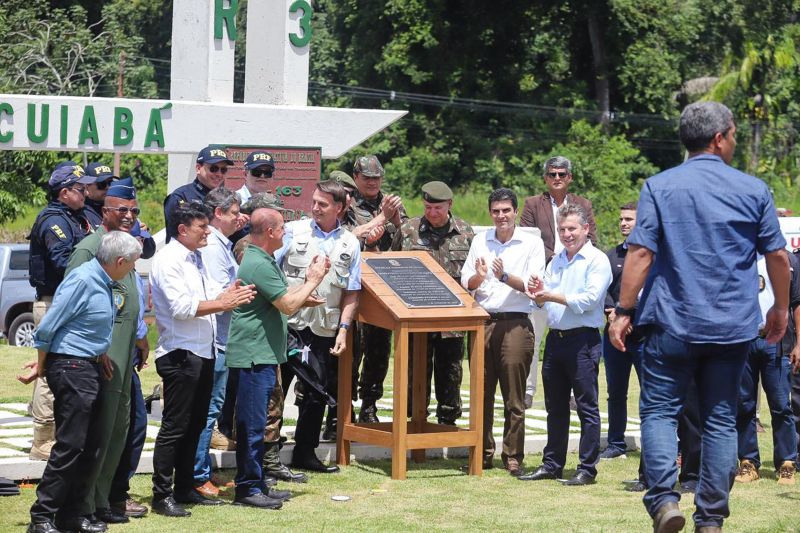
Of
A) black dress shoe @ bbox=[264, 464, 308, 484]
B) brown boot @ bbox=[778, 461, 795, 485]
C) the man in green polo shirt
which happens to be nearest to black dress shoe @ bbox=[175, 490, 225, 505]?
the man in green polo shirt

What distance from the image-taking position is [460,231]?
9883 millimetres

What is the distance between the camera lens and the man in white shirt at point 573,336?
873 cm

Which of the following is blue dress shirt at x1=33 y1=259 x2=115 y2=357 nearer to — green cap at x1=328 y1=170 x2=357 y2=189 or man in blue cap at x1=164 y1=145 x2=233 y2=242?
man in blue cap at x1=164 y1=145 x2=233 y2=242

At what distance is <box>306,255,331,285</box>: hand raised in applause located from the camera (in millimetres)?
7811

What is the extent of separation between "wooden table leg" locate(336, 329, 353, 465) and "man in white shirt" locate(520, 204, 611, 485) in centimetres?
131

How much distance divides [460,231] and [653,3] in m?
27.8

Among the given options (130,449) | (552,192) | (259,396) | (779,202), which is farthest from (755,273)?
(779,202)

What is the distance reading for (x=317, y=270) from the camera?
25.7 ft

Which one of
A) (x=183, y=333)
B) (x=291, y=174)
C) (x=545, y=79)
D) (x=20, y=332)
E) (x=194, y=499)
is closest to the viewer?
(x=183, y=333)

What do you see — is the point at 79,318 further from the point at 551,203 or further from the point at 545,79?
the point at 545,79

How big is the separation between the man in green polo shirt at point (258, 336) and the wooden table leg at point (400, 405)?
3.69 feet

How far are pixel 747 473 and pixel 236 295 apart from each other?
4.00 meters

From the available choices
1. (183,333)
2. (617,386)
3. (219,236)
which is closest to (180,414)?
(183,333)

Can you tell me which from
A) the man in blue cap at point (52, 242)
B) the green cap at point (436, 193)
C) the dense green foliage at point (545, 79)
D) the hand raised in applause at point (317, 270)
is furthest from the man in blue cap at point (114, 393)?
the dense green foliage at point (545, 79)
